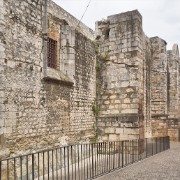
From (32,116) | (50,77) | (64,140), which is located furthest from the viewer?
(64,140)

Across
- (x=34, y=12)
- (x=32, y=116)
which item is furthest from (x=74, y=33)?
(x=32, y=116)

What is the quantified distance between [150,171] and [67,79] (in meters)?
4.02

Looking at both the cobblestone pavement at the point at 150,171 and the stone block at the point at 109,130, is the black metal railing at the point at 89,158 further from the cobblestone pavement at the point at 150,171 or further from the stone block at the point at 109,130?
the stone block at the point at 109,130

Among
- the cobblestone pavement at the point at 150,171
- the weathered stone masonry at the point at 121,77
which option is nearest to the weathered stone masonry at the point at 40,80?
the weathered stone masonry at the point at 121,77

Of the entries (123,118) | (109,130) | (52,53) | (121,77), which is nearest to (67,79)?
(52,53)

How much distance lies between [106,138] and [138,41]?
424 cm

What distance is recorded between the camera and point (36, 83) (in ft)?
26.1

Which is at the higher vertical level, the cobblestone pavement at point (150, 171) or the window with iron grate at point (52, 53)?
the window with iron grate at point (52, 53)

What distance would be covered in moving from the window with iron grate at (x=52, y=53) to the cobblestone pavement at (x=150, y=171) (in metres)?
4.06

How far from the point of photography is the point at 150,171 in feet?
25.8

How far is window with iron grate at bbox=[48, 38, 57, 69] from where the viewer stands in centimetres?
927

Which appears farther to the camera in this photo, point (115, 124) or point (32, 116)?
point (115, 124)

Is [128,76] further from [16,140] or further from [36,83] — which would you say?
[16,140]

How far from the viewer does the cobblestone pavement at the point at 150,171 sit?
716cm
